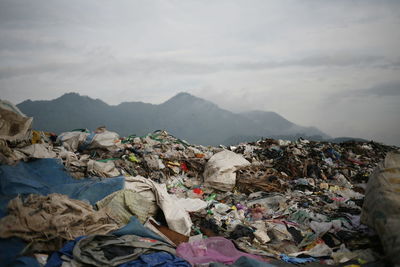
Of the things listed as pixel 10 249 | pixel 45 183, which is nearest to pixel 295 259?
pixel 10 249

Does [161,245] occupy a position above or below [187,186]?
above

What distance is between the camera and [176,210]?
4051 millimetres

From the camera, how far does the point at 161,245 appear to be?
2963 millimetres

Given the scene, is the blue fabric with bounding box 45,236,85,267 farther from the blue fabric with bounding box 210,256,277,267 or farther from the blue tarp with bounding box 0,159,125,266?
the blue fabric with bounding box 210,256,277,267

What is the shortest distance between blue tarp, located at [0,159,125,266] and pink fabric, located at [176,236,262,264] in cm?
158

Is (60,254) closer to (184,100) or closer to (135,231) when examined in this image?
(135,231)

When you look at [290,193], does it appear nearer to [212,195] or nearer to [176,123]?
[212,195]

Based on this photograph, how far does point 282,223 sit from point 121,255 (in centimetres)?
272

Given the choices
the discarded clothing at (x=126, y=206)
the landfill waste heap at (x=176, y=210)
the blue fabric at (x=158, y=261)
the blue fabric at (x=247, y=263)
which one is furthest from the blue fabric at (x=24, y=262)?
the blue fabric at (x=247, y=263)

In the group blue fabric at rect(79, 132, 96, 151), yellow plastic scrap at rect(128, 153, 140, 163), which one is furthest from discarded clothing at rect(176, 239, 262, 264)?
blue fabric at rect(79, 132, 96, 151)

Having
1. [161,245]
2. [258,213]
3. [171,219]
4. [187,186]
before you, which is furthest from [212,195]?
[161,245]

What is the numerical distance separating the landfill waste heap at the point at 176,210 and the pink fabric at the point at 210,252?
0.01 meters

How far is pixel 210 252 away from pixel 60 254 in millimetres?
1618

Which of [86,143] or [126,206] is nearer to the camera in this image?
[126,206]
